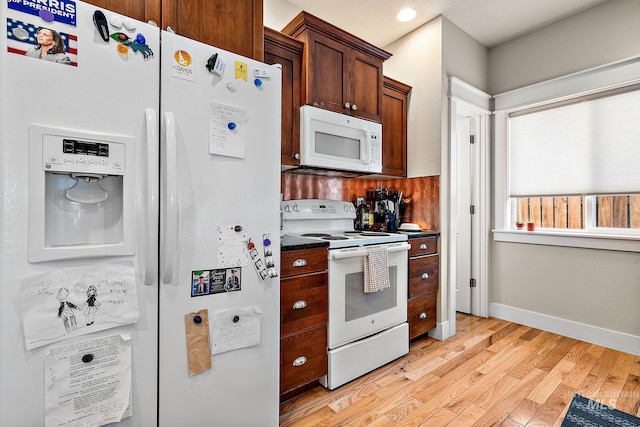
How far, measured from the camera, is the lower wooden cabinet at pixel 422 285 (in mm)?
2520

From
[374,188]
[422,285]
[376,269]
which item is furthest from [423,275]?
[374,188]

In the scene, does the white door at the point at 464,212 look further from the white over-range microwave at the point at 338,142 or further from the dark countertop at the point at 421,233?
the white over-range microwave at the point at 338,142

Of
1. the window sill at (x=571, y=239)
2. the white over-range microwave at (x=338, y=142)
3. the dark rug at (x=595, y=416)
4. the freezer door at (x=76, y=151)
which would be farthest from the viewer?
the window sill at (x=571, y=239)

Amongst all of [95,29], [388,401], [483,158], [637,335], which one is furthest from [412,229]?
[95,29]

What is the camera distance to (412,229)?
2781 millimetres

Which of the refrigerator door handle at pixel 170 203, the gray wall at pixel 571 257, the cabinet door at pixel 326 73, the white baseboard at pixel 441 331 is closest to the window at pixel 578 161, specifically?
the gray wall at pixel 571 257

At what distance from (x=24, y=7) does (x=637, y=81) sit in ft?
11.7

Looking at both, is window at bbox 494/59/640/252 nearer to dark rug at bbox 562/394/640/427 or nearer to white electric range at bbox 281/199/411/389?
dark rug at bbox 562/394/640/427

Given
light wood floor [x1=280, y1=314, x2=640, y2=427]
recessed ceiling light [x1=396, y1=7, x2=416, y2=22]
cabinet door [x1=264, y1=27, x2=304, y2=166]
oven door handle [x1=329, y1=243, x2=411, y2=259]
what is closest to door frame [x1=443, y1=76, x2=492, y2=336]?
light wood floor [x1=280, y1=314, x2=640, y2=427]

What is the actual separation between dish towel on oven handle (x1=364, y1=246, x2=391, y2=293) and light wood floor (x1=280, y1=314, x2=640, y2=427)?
60 cm

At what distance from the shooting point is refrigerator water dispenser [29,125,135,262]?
955 millimetres

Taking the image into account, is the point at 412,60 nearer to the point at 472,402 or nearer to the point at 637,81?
the point at 637,81

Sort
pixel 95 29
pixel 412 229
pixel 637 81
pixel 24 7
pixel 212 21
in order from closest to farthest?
pixel 24 7, pixel 95 29, pixel 212 21, pixel 637 81, pixel 412 229

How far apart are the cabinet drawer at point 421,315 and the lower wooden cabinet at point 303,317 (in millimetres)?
901
